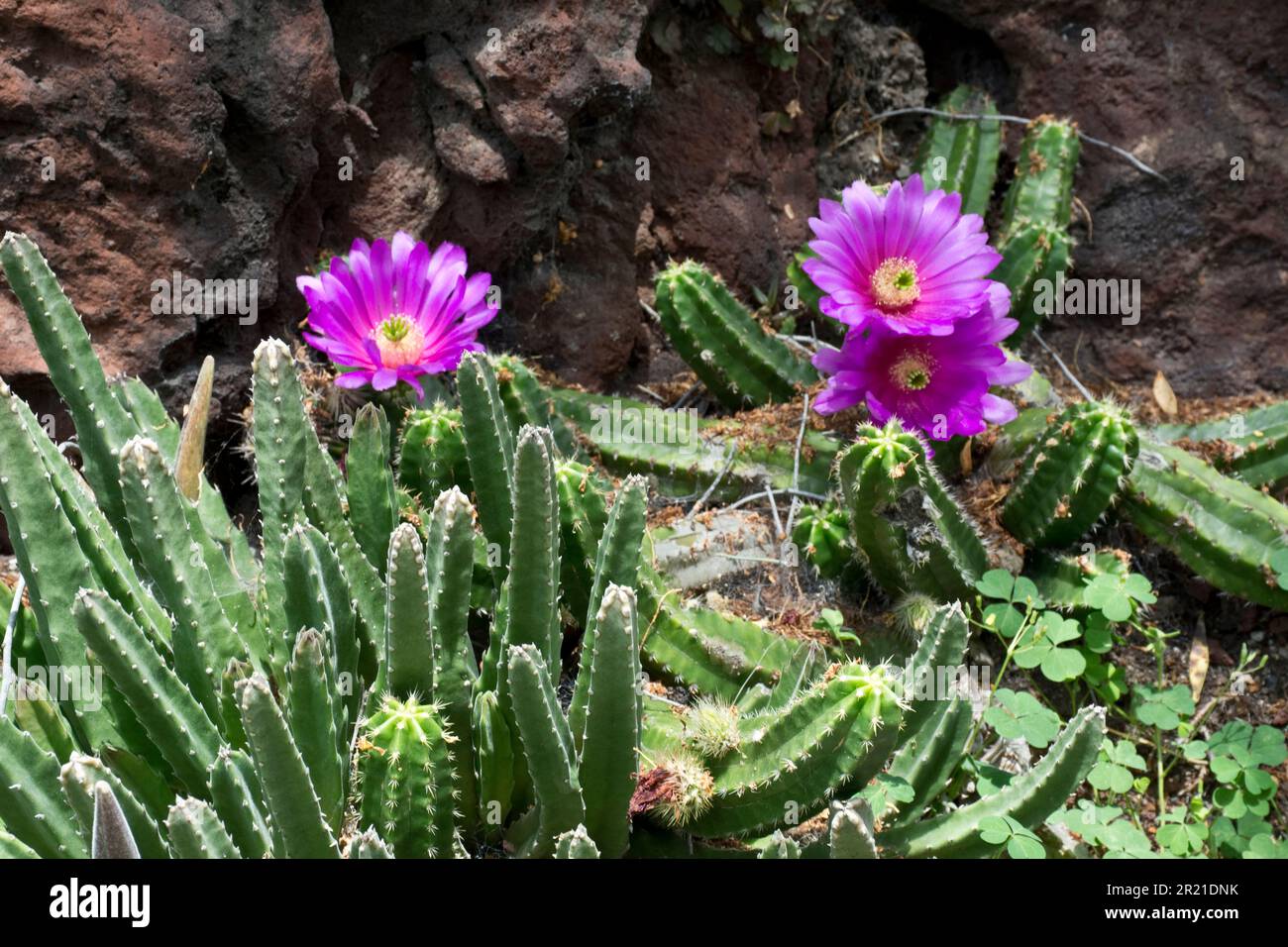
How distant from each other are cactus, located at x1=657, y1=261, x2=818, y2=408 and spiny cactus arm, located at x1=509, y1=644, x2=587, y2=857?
1782 mm

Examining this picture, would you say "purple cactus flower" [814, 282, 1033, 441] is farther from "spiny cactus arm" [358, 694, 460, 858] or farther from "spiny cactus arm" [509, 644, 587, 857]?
"spiny cactus arm" [358, 694, 460, 858]

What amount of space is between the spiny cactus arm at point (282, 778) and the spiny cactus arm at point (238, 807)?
8 cm

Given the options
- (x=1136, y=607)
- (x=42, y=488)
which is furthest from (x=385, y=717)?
(x=1136, y=607)

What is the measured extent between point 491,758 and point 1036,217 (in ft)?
8.97

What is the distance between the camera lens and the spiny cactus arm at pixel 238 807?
84.5 inches

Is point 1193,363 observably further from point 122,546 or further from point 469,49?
point 122,546

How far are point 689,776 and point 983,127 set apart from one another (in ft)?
9.76

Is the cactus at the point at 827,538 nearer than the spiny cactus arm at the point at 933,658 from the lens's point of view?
→ No

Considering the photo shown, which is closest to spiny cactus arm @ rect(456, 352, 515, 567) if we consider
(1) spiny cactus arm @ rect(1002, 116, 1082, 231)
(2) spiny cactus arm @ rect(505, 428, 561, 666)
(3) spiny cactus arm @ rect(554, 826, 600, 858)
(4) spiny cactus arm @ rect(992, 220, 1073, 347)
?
(2) spiny cactus arm @ rect(505, 428, 561, 666)

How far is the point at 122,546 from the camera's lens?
275cm

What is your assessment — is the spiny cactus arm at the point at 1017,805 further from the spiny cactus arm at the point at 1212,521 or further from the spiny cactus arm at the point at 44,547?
the spiny cactus arm at the point at 44,547

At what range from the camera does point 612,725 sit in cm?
222

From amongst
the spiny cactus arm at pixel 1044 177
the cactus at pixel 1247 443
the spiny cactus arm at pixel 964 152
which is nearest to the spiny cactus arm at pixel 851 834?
the cactus at pixel 1247 443

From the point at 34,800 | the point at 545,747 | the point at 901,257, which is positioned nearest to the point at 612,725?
the point at 545,747
